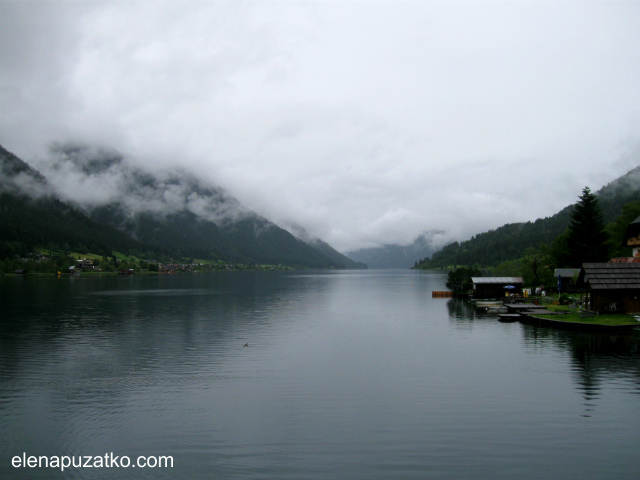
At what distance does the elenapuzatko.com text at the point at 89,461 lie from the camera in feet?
68.3

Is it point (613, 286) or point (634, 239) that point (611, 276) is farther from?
point (634, 239)

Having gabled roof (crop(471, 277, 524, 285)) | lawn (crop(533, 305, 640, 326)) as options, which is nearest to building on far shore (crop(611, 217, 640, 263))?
lawn (crop(533, 305, 640, 326))

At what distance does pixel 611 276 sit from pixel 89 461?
59.0 m

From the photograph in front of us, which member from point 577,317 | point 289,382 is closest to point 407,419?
point 289,382

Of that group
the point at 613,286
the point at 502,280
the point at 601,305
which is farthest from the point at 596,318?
the point at 502,280

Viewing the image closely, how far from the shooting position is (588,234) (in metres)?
91.8

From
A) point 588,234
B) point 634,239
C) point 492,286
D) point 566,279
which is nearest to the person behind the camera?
point 634,239

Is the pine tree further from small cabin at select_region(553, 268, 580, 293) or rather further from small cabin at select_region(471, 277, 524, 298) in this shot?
small cabin at select_region(471, 277, 524, 298)

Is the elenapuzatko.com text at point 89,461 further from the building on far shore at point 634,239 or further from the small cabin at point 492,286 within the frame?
the small cabin at point 492,286

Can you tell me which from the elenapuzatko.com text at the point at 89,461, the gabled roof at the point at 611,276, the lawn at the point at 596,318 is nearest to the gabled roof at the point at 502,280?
the lawn at the point at 596,318

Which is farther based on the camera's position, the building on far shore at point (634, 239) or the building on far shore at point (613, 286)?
the building on far shore at point (634, 239)

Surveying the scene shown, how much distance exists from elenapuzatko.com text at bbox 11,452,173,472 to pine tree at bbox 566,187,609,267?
90.7 meters

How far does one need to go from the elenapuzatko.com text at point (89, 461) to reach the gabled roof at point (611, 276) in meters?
54.3

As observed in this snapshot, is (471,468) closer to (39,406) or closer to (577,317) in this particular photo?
(39,406)
